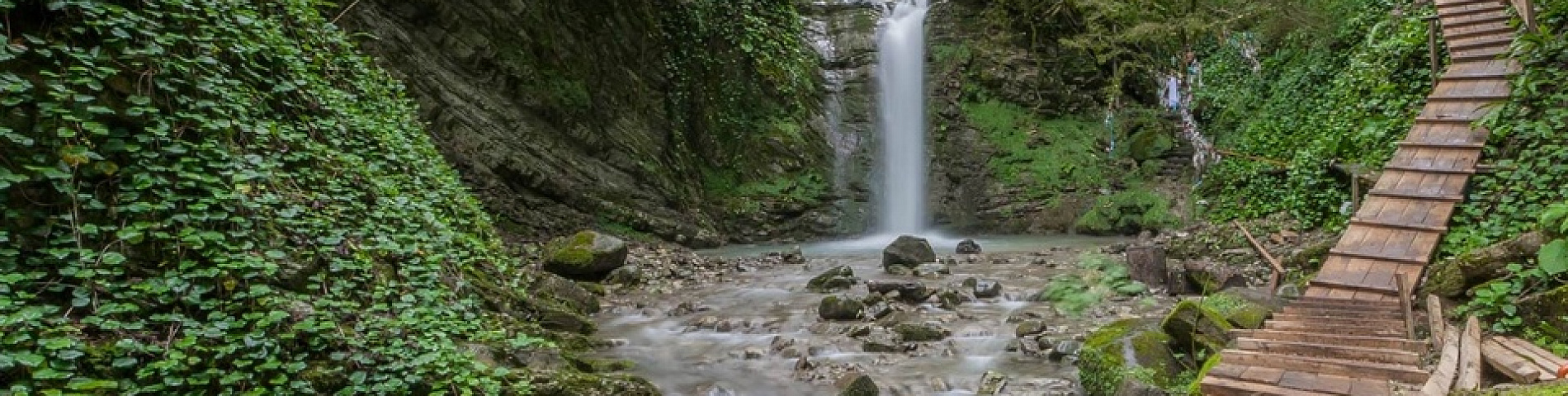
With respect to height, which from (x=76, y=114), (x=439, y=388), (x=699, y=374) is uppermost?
(x=76, y=114)

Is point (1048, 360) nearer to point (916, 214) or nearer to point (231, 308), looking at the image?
point (231, 308)

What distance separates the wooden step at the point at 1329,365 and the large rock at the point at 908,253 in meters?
6.53

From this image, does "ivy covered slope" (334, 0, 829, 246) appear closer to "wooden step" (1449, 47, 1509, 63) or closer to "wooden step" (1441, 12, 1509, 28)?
"wooden step" (1449, 47, 1509, 63)

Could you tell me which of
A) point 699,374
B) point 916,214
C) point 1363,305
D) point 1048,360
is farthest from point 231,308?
point 916,214

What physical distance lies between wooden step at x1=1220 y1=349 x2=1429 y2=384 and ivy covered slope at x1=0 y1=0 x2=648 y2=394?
3595mm

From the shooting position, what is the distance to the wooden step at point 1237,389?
372cm

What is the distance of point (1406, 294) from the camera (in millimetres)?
4613

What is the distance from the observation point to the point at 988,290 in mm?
8656

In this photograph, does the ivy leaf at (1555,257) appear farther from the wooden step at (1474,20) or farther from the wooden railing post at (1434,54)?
the wooden step at (1474,20)

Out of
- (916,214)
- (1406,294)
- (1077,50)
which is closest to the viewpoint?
(1406,294)

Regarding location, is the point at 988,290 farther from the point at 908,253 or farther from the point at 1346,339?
the point at 1346,339

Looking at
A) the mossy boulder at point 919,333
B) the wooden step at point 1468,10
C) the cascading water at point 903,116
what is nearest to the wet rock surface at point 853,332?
the mossy boulder at point 919,333

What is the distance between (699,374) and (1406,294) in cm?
472

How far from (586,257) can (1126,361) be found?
6.31 meters
